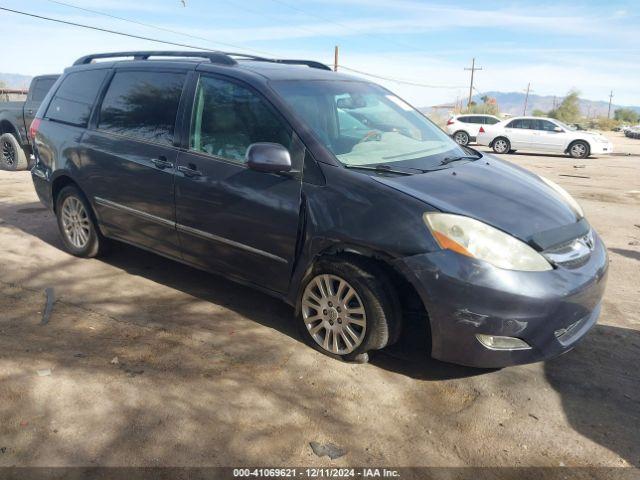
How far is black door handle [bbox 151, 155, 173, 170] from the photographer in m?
4.07

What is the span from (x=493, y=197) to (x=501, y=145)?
18.6 meters

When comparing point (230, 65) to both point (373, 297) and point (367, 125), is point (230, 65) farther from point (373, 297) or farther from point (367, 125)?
point (373, 297)

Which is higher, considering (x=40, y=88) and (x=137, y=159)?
(x=40, y=88)

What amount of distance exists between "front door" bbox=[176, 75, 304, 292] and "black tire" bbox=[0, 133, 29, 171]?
876cm

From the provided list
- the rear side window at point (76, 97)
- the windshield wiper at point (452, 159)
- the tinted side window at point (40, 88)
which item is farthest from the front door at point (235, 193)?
the tinted side window at point (40, 88)

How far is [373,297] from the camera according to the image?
124 inches

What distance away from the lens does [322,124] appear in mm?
3654

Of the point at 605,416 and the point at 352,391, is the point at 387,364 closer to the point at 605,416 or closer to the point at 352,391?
the point at 352,391

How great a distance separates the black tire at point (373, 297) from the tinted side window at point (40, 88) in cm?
1010

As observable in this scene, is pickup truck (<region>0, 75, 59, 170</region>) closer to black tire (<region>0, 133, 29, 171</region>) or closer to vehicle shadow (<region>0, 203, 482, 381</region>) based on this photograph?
black tire (<region>0, 133, 29, 171</region>)

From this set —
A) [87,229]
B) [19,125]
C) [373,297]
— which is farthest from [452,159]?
[19,125]

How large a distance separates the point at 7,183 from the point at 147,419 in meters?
8.28

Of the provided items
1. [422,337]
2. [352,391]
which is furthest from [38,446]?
[422,337]

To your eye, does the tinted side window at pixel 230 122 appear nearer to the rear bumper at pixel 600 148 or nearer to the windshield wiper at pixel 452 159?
the windshield wiper at pixel 452 159
